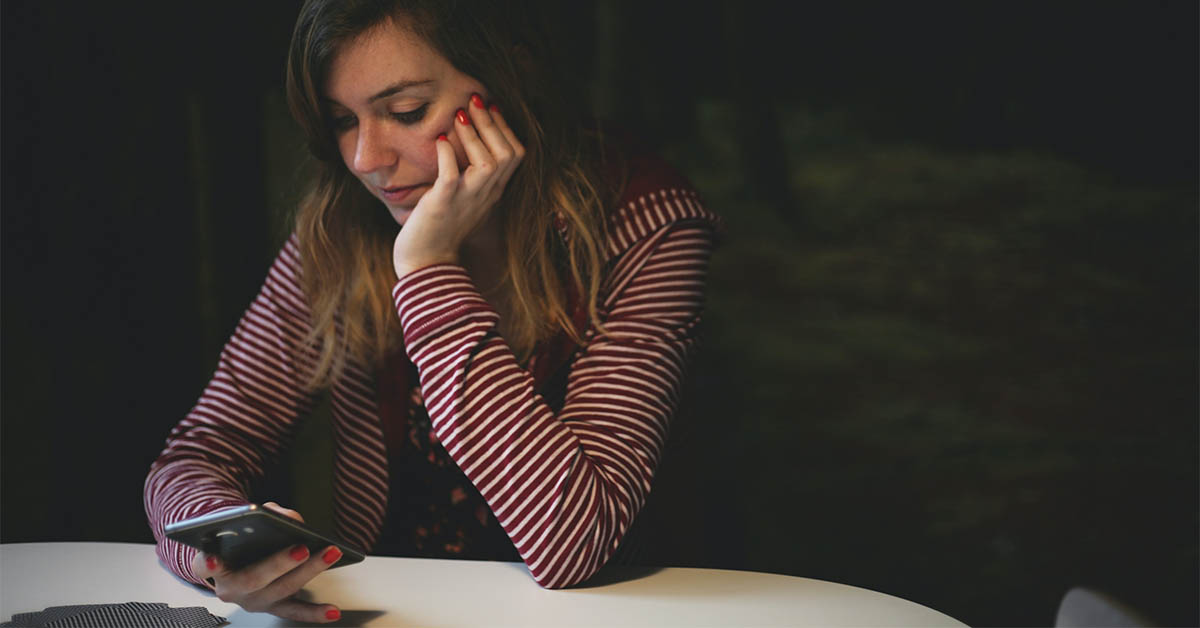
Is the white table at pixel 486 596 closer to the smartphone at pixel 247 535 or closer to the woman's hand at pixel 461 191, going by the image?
the smartphone at pixel 247 535

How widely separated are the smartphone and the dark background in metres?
1.11

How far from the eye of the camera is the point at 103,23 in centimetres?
158

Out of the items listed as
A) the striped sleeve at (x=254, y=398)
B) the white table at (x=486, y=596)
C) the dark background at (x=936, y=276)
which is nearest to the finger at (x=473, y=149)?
the striped sleeve at (x=254, y=398)

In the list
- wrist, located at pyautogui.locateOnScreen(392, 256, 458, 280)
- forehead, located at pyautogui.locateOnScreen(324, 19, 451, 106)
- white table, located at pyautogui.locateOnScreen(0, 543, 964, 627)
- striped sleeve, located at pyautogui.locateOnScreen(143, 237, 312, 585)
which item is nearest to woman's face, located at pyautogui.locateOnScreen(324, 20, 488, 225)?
forehead, located at pyautogui.locateOnScreen(324, 19, 451, 106)

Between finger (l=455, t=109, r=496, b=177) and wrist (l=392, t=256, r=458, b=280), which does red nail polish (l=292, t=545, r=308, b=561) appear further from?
finger (l=455, t=109, r=496, b=177)

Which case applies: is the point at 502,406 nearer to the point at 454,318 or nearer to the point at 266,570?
the point at 454,318

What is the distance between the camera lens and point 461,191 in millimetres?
1138

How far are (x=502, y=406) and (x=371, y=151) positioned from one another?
1.13ft

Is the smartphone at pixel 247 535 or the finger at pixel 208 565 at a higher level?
the smartphone at pixel 247 535

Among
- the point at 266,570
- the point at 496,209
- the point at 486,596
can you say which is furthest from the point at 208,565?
the point at 496,209

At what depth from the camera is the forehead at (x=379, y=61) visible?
3.61 ft

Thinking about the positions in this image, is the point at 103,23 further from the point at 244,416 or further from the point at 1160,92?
the point at 1160,92

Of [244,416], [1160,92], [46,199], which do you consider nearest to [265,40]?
[46,199]

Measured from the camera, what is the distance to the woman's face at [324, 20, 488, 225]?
1.10 m
